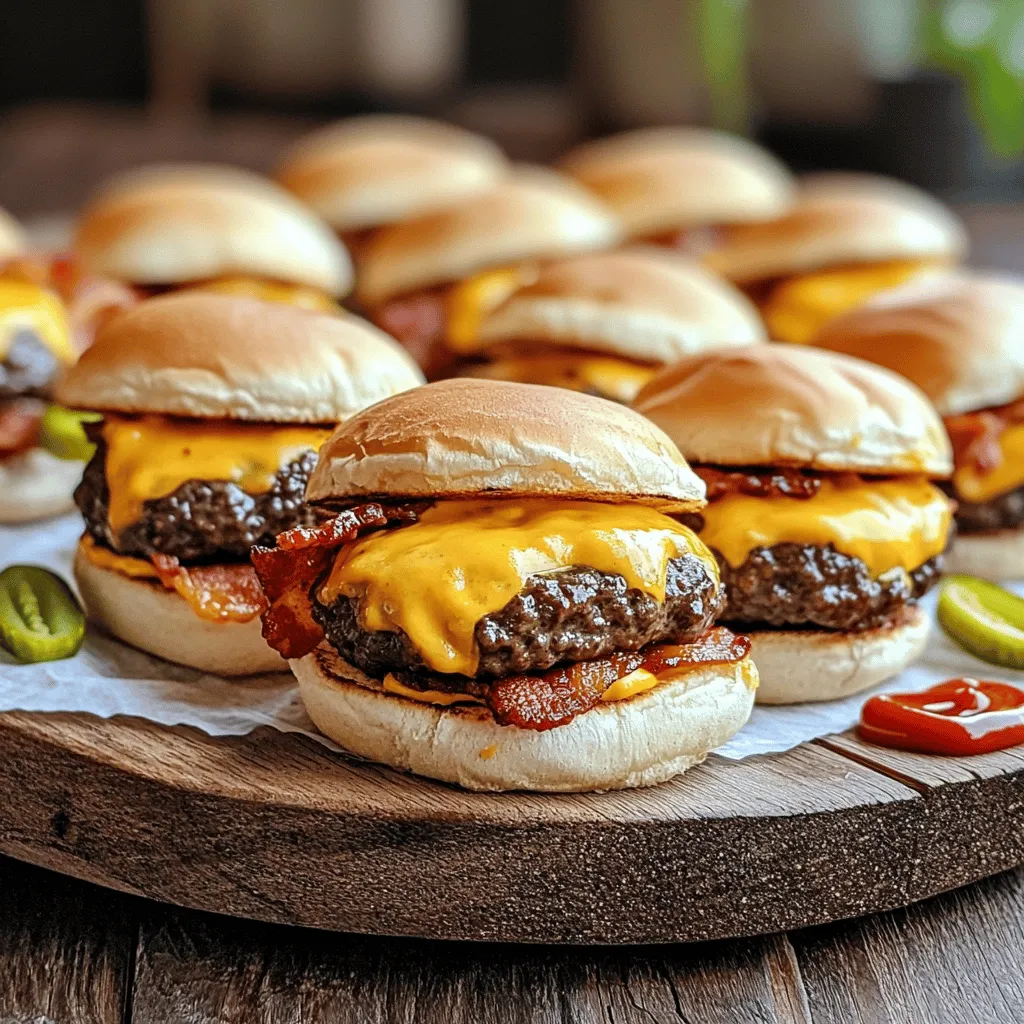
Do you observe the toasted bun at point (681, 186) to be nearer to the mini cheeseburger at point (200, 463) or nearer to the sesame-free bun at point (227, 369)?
the sesame-free bun at point (227, 369)

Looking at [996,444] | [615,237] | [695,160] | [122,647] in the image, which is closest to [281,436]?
[122,647]

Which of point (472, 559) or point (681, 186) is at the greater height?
point (472, 559)

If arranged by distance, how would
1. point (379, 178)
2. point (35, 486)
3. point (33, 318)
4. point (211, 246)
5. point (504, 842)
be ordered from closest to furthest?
point (504, 842) → point (35, 486) → point (33, 318) → point (211, 246) → point (379, 178)

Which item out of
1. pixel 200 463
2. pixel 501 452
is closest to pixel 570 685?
pixel 501 452

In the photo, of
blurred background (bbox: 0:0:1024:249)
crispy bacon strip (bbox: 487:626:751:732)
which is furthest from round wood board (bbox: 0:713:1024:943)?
blurred background (bbox: 0:0:1024:249)

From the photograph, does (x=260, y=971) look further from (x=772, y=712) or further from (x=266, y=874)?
(x=772, y=712)

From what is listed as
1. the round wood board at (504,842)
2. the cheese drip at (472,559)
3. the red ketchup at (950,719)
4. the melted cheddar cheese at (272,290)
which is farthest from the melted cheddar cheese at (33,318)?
the red ketchup at (950,719)

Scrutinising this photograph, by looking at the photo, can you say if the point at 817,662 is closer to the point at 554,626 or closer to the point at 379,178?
the point at 554,626
